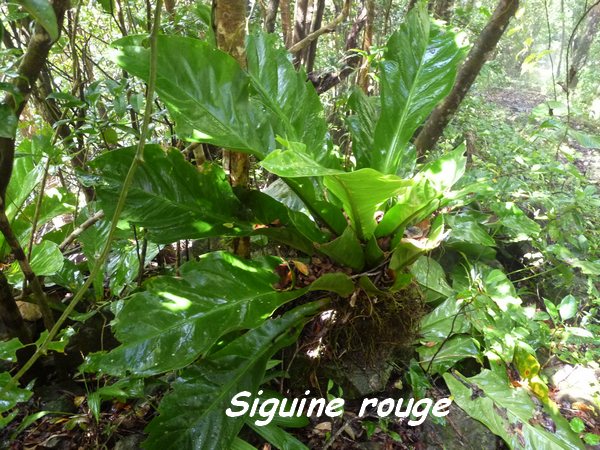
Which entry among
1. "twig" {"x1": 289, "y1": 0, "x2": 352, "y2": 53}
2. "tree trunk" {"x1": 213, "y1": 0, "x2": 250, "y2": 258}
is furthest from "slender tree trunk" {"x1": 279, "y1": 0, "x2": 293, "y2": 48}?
"tree trunk" {"x1": 213, "y1": 0, "x2": 250, "y2": 258}

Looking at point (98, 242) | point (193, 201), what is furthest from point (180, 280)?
point (98, 242)

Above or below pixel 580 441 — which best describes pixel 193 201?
above

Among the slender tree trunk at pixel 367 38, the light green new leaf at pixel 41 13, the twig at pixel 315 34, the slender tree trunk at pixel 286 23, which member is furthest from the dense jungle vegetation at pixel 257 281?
the slender tree trunk at pixel 286 23

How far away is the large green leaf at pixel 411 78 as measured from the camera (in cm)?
148

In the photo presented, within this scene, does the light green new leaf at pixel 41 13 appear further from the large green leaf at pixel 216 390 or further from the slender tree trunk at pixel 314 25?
the slender tree trunk at pixel 314 25

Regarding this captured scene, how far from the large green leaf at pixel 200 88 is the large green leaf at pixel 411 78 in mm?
514

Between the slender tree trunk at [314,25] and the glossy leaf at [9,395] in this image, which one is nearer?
the glossy leaf at [9,395]

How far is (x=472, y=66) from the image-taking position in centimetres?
233

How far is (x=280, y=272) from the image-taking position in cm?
143

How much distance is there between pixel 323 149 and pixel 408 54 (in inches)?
18.7

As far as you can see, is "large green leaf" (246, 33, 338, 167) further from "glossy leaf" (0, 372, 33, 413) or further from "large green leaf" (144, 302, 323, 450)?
"glossy leaf" (0, 372, 33, 413)

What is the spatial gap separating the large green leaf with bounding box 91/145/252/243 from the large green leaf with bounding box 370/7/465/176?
613mm

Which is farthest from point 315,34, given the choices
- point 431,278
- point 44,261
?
point 44,261

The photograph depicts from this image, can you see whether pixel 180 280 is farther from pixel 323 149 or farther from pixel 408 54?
pixel 408 54
